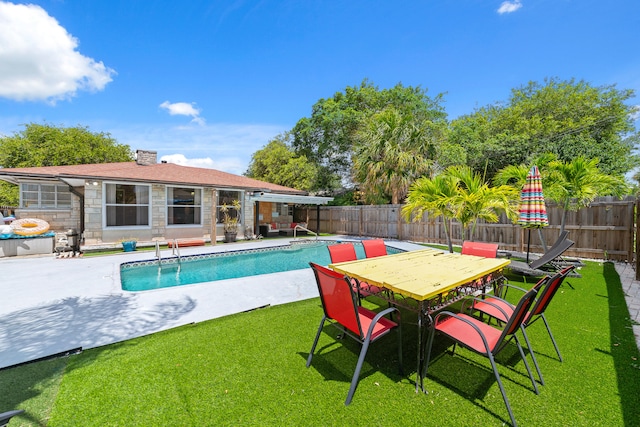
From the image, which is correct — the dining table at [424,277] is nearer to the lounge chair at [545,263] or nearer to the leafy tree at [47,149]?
the lounge chair at [545,263]

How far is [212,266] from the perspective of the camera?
9719mm

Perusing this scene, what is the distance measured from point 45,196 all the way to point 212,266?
10.1 meters

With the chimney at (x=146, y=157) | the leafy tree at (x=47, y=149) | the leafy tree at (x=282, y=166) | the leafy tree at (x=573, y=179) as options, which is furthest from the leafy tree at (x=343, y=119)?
the leafy tree at (x=47, y=149)

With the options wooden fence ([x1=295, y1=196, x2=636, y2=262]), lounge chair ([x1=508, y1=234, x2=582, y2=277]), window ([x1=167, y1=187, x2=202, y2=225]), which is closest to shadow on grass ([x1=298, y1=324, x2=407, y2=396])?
lounge chair ([x1=508, y1=234, x2=582, y2=277])

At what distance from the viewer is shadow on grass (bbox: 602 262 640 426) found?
2380 millimetres

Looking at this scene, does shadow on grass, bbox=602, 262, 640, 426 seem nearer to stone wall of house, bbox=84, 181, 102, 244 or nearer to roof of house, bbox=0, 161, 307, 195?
roof of house, bbox=0, 161, 307, 195

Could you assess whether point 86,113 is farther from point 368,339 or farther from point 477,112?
point 477,112

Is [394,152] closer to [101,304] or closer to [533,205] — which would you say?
[533,205]

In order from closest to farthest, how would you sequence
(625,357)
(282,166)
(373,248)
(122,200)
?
(625,357)
(373,248)
(122,200)
(282,166)

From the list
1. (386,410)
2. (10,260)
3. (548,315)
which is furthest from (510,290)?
(10,260)

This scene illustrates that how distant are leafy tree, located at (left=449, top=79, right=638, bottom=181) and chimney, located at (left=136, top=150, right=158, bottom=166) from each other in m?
20.1

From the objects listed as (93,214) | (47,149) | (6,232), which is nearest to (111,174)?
(93,214)

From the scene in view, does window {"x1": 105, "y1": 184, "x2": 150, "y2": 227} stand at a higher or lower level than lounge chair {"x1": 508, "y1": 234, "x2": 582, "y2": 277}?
higher

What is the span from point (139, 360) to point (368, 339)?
2704mm
